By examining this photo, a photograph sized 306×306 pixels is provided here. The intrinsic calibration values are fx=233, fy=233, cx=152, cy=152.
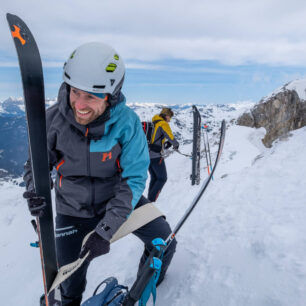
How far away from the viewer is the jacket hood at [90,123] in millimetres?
2412

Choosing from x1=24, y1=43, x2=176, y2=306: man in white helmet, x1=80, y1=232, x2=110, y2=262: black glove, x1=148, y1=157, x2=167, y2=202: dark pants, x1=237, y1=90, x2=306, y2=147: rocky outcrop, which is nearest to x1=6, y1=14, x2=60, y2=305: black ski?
x1=24, y1=43, x2=176, y2=306: man in white helmet

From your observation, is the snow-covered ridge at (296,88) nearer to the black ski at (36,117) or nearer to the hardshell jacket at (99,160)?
the hardshell jacket at (99,160)

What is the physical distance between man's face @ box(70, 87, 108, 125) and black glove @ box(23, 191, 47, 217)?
871 millimetres

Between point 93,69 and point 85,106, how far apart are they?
371mm

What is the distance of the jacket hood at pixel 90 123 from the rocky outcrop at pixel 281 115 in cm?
1842

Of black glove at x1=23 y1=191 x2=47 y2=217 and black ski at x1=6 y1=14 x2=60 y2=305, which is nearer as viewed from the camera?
black ski at x1=6 y1=14 x2=60 y2=305

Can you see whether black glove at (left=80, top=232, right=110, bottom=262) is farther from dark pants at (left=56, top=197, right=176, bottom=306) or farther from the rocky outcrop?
the rocky outcrop

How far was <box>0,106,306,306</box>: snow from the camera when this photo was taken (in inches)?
93.0

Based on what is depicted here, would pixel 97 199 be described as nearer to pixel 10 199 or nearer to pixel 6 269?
pixel 6 269

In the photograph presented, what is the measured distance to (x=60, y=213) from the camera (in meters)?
2.91

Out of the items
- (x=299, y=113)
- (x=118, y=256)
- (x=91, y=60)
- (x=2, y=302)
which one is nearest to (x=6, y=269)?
(x=2, y=302)

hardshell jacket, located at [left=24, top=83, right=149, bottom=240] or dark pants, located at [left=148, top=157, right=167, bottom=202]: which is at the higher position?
hardshell jacket, located at [left=24, top=83, right=149, bottom=240]

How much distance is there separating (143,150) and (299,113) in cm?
2032

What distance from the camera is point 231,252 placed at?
2.97 metres
